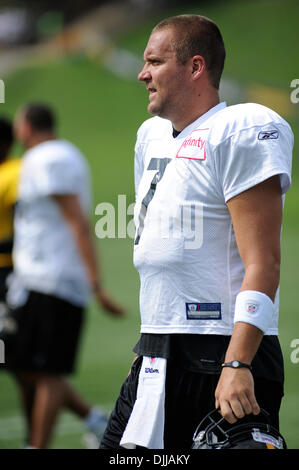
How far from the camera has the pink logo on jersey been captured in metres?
3.48

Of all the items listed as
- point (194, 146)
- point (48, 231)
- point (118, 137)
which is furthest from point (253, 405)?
point (118, 137)

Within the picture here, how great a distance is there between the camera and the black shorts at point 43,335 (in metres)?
6.91

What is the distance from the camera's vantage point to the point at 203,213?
3498 millimetres

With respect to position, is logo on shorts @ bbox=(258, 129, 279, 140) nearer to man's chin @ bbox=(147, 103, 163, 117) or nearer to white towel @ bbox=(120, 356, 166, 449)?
man's chin @ bbox=(147, 103, 163, 117)

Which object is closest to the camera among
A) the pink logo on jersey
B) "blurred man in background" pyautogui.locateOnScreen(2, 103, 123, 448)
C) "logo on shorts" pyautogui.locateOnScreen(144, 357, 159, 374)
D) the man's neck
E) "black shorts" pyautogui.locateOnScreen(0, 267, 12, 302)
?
the pink logo on jersey

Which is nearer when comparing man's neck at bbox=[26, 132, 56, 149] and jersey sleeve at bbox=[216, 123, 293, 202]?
jersey sleeve at bbox=[216, 123, 293, 202]

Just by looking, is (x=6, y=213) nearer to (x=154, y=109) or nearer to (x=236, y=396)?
(x=154, y=109)

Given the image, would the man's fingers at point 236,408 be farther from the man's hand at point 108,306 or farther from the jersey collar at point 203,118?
the man's hand at point 108,306

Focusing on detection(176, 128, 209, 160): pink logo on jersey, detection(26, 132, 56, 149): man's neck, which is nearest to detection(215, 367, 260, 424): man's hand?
detection(176, 128, 209, 160): pink logo on jersey

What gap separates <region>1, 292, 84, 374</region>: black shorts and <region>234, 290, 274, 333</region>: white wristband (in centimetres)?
381

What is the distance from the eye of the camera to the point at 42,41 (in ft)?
147

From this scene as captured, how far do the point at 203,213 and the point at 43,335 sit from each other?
374 centimetres

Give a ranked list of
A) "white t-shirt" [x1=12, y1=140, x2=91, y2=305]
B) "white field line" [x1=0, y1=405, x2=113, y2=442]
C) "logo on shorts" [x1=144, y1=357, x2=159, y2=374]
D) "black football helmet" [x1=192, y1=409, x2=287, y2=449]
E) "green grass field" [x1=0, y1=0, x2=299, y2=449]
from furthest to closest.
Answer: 1. "green grass field" [x1=0, y1=0, x2=299, y2=449]
2. "white field line" [x1=0, y1=405, x2=113, y2=442]
3. "white t-shirt" [x1=12, y1=140, x2=91, y2=305]
4. "logo on shorts" [x1=144, y1=357, x2=159, y2=374]
5. "black football helmet" [x1=192, y1=409, x2=287, y2=449]

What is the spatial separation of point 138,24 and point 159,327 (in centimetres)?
4308
